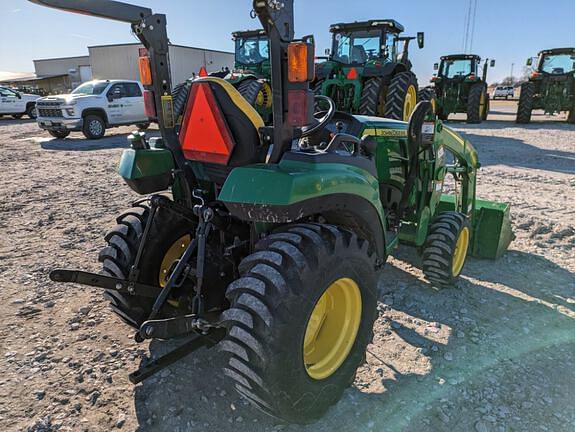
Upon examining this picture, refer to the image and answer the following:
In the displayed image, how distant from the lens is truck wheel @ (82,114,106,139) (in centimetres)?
1353

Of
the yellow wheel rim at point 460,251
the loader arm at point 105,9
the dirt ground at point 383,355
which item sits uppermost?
the loader arm at point 105,9

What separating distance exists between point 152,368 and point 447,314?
7.64ft

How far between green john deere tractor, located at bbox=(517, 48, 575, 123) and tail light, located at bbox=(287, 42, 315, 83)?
59.3ft

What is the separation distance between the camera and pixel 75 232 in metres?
5.15

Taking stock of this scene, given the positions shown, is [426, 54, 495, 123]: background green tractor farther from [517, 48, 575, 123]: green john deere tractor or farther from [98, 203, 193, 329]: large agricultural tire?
[98, 203, 193, 329]: large agricultural tire

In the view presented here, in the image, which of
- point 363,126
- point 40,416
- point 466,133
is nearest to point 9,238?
point 40,416

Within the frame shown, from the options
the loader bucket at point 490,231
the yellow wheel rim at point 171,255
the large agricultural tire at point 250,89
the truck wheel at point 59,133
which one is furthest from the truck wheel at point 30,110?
the loader bucket at point 490,231

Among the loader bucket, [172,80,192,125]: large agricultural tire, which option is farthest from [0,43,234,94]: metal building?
the loader bucket

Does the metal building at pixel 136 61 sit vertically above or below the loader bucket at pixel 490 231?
above

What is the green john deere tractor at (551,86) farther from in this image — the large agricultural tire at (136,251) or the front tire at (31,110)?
the front tire at (31,110)

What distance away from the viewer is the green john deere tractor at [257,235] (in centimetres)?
190

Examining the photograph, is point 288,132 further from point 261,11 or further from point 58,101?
point 58,101

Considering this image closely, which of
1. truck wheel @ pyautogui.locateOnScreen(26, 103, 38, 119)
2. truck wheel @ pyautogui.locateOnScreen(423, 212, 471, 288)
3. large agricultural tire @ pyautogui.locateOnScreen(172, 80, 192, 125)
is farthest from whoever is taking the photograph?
truck wheel @ pyautogui.locateOnScreen(26, 103, 38, 119)

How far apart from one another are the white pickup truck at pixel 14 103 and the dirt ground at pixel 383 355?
20047 mm
